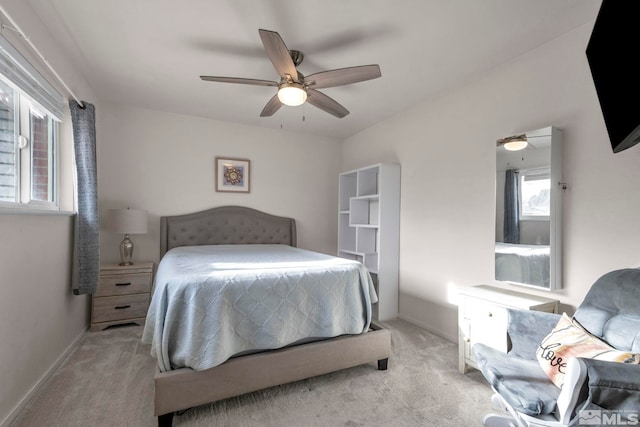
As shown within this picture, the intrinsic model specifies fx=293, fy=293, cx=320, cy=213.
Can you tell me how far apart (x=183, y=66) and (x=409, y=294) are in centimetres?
330

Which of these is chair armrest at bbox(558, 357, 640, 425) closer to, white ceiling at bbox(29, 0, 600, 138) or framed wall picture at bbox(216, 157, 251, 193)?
white ceiling at bbox(29, 0, 600, 138)

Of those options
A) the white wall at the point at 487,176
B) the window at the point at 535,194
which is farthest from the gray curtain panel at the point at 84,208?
the window at the point at 535,194

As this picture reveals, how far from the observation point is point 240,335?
1.79 metres

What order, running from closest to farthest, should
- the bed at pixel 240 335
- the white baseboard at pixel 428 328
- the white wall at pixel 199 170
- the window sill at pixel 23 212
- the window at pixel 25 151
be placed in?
the window sill at pixel 23 212 → the bed at pixel 240 335 → the window at pixel 25 151 → the white baseboard at pixel 428 328 → the white wall at pixel 199 170

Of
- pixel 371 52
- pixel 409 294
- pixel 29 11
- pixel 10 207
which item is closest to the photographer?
pixel 10 207

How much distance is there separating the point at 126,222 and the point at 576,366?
3.70 meters

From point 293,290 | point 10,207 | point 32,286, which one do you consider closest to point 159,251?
point 32,286

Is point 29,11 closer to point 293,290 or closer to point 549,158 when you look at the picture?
point 293,290

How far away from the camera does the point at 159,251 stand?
368 centimetres

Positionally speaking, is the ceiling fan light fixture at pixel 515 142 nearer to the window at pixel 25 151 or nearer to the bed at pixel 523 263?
the bed at pixel 523 263

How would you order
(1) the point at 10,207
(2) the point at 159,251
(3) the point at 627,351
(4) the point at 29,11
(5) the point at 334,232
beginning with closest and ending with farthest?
1. (3) the point at 627,351
2. (1) the point at 10,207
3. (4) the point at 29,11
4. (2) the point at 159,251
5. (5) the point at 334,232

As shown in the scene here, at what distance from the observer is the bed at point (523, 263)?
2061 millimetres

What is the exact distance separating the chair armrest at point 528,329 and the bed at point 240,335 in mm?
857

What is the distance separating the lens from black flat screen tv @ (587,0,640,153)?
3.75ft
